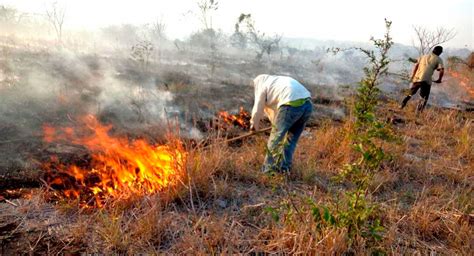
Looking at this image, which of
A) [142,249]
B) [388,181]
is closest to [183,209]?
[142,249]

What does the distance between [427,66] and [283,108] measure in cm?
584

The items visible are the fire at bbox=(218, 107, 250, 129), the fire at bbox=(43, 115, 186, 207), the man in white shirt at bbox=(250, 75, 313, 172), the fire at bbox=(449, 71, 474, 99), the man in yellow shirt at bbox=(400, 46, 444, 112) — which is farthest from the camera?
the fire at bbox=(449, 71, 474, 99)

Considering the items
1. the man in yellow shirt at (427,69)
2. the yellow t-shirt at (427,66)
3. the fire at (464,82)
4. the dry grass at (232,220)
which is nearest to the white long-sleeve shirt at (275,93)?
the dry grass at (232,220)

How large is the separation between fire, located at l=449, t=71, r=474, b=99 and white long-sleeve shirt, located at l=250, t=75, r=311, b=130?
14958mm

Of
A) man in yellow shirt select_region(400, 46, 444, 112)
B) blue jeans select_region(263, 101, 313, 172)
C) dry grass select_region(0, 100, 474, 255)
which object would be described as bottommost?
dry grass select_region(0, 100, 474, 255)

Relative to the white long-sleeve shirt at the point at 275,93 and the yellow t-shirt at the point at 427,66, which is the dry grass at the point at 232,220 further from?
the yellow t-shirt at the point at 427,66

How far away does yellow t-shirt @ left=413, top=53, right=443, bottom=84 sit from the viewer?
797cm

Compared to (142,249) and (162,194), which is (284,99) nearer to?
(162,194)

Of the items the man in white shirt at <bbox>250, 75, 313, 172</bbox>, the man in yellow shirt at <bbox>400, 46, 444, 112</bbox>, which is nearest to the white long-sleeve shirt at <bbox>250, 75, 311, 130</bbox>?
the man in white shirt at <bbox>250, 75, 313, 172</bbox>

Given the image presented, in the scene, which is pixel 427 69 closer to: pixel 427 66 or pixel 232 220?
pixel 427 66

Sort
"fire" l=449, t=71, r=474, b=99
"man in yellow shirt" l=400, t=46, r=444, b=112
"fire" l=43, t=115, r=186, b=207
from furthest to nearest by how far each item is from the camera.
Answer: "fire" l=449, t=71, r=474, b=99
"man in yellow shirt" l=400, t=46, r=444, b=112
"fire" l=43, t=115, r=186, b=207

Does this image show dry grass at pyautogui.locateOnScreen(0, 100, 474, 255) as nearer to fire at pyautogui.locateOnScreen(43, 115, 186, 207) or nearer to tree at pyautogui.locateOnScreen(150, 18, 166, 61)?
fire at pyautogui.locateOnScreen(43, 115, 186, 207)

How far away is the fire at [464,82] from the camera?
15.8 metres

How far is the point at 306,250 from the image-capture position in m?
2.42
